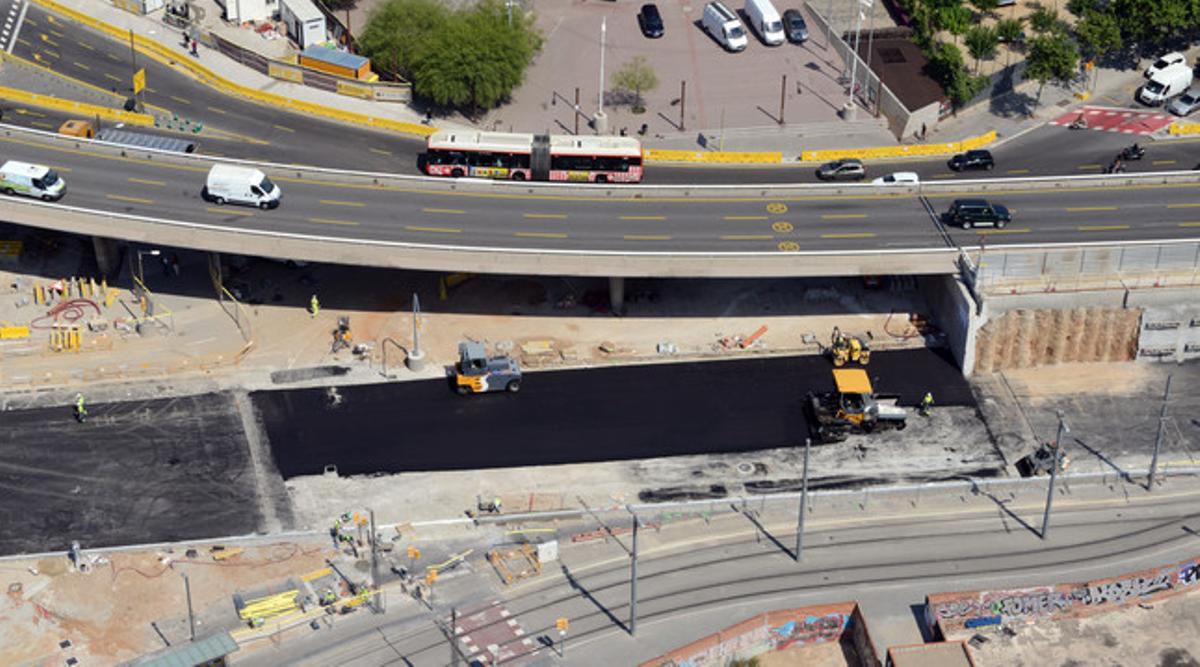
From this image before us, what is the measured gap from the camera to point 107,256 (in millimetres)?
127625

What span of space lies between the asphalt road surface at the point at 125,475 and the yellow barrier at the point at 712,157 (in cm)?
3760

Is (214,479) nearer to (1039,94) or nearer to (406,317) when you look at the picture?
(406,317)

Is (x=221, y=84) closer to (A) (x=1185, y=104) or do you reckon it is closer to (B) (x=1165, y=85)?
(B) (x=1165, y=85)

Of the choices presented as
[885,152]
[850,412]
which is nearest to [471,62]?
[885,152]

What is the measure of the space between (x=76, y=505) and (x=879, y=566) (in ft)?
152

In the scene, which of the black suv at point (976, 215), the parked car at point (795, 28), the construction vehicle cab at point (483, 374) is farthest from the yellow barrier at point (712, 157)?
the construction vehicle cab at point (483, 374)

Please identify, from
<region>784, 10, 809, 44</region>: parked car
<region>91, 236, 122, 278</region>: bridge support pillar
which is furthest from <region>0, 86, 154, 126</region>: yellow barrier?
<region>784, 10, 809, 44</region>: parked car

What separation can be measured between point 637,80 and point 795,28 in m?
16.9

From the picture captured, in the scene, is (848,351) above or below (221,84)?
below

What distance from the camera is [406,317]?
12588 cm

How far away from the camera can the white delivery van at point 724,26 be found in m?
152

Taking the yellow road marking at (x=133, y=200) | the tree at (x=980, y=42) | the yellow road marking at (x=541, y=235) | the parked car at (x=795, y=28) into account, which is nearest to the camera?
the yellow road marking at (x=541, y=235)

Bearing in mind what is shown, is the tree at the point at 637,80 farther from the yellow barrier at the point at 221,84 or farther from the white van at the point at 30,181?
the white van at the point at 30,181

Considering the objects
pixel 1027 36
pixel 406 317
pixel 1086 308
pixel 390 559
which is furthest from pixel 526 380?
pixel 1027 36
